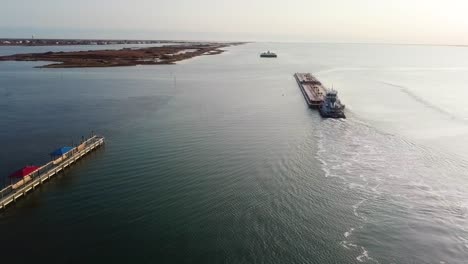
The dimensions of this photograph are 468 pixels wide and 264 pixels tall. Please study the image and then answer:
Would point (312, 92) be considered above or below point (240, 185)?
above

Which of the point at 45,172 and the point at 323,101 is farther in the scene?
the point at 323,101

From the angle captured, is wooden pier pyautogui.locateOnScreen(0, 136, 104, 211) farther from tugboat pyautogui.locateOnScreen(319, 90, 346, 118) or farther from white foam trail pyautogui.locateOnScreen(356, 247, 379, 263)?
tugboat pyautogui.locateOnScreen(319, 90, 346, 118)

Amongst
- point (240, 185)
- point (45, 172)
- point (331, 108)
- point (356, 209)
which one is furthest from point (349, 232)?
point (331, 108)

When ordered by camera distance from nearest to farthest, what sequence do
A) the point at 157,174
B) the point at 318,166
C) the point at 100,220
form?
the point at 100,220 → the point at 157,174 → the point at 318,166

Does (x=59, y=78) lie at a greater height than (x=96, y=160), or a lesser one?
greater

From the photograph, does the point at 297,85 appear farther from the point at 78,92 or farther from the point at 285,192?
the point at 285,192

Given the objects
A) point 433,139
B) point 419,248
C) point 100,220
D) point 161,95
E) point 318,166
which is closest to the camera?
point 419,248

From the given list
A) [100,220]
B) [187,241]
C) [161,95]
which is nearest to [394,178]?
[187,241]

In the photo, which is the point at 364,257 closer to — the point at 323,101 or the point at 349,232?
the point at 349,232

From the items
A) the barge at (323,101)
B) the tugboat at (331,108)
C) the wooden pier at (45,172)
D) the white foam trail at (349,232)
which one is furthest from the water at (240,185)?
the barge at (323,101)
